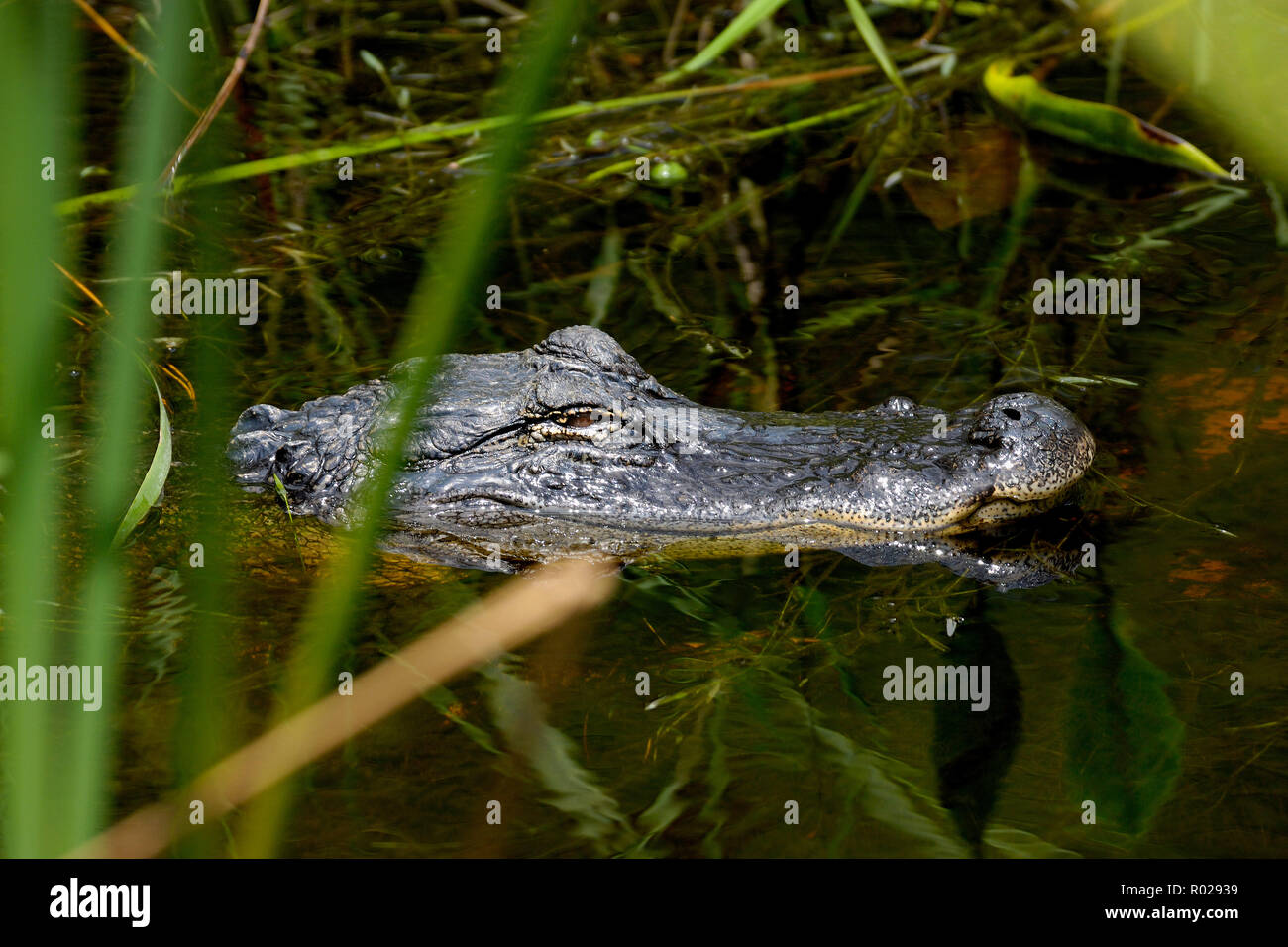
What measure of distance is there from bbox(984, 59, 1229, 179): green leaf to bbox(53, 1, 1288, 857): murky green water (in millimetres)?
314

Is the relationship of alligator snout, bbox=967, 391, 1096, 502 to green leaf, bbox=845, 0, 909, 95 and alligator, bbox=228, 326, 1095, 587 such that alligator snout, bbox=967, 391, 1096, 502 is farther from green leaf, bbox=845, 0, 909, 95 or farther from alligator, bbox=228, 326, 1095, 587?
green leaf, bbox=845, 0, 909, 95

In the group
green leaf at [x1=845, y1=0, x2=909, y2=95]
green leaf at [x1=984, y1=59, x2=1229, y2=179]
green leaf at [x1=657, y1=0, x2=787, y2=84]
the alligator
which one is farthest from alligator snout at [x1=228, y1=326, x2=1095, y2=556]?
green leaf at [x1=984, y1=59, x2=1229, y2=179]

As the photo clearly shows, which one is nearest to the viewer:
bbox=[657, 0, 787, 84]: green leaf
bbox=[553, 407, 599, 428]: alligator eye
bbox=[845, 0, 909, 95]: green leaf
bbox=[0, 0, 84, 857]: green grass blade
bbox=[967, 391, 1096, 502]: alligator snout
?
bbox=[0, 0, 84, 857]: green grass blade

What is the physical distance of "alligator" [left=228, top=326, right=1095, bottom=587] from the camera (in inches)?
157

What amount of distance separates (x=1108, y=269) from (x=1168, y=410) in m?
1.40

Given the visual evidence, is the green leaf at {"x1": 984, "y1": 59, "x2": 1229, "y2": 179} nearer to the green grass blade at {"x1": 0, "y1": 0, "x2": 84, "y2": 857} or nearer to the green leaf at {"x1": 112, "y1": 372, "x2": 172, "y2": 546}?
the green leaf at {"x1": 112, "y1": 372, "x2": 172, "y2": 546}

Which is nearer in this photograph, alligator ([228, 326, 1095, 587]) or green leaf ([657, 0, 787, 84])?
alligator ([228, 326, 1095, 587])

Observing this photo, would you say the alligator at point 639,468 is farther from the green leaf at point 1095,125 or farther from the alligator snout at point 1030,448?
the green leaf at point 1095,125

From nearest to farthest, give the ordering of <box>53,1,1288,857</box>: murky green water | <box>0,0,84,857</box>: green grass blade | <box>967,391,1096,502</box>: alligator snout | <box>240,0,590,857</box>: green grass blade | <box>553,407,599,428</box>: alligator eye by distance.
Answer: <box>240,0,590,857</box>: green grass blade, <box>0,0,84,857</box>: green grass blade, <box>53,1,1288,857</box>: murky green water, <box>967,391,1096,502</box>: alligator snout, <box>553,407,599,428</box>: alligator eye

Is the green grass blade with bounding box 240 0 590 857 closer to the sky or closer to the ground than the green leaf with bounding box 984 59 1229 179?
closer to the ground

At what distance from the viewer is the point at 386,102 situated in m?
8.20

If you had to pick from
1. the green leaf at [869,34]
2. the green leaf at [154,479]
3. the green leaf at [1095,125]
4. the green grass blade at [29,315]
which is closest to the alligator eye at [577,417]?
the green leaf at [154,479]

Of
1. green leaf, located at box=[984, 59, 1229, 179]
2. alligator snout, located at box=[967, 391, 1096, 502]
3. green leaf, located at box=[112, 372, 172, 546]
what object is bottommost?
green leaf, located at box=[112, 372, 172, 546]

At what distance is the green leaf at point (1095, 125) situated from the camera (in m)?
6.34
